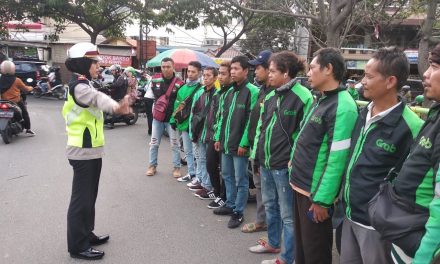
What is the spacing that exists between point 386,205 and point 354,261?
65 centimetres

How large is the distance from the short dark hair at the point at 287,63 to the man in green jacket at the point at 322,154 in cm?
65

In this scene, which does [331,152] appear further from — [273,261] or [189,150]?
[189,150]

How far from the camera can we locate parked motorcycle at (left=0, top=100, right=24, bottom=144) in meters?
8.28

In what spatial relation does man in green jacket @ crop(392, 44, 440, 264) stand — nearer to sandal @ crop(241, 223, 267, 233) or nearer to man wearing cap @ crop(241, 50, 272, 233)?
man wearing cap @ crop(241, 50, 272, 233)

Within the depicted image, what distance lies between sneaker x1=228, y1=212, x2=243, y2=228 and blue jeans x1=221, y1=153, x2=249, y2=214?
0.04 metres

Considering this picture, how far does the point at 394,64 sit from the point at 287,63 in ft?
4.10

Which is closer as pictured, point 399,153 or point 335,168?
point 399,153

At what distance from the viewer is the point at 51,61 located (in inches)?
1151

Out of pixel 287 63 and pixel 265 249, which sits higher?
pixel 287 63

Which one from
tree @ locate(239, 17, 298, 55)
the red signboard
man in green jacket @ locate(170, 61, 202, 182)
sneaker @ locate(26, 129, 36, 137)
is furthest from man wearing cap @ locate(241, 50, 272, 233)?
the red signboard

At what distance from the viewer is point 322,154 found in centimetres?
270

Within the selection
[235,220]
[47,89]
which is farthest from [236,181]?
[47,89]

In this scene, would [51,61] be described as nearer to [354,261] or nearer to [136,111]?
[136,111]

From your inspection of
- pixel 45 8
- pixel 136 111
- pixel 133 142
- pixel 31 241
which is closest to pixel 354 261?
pixel 31 241
